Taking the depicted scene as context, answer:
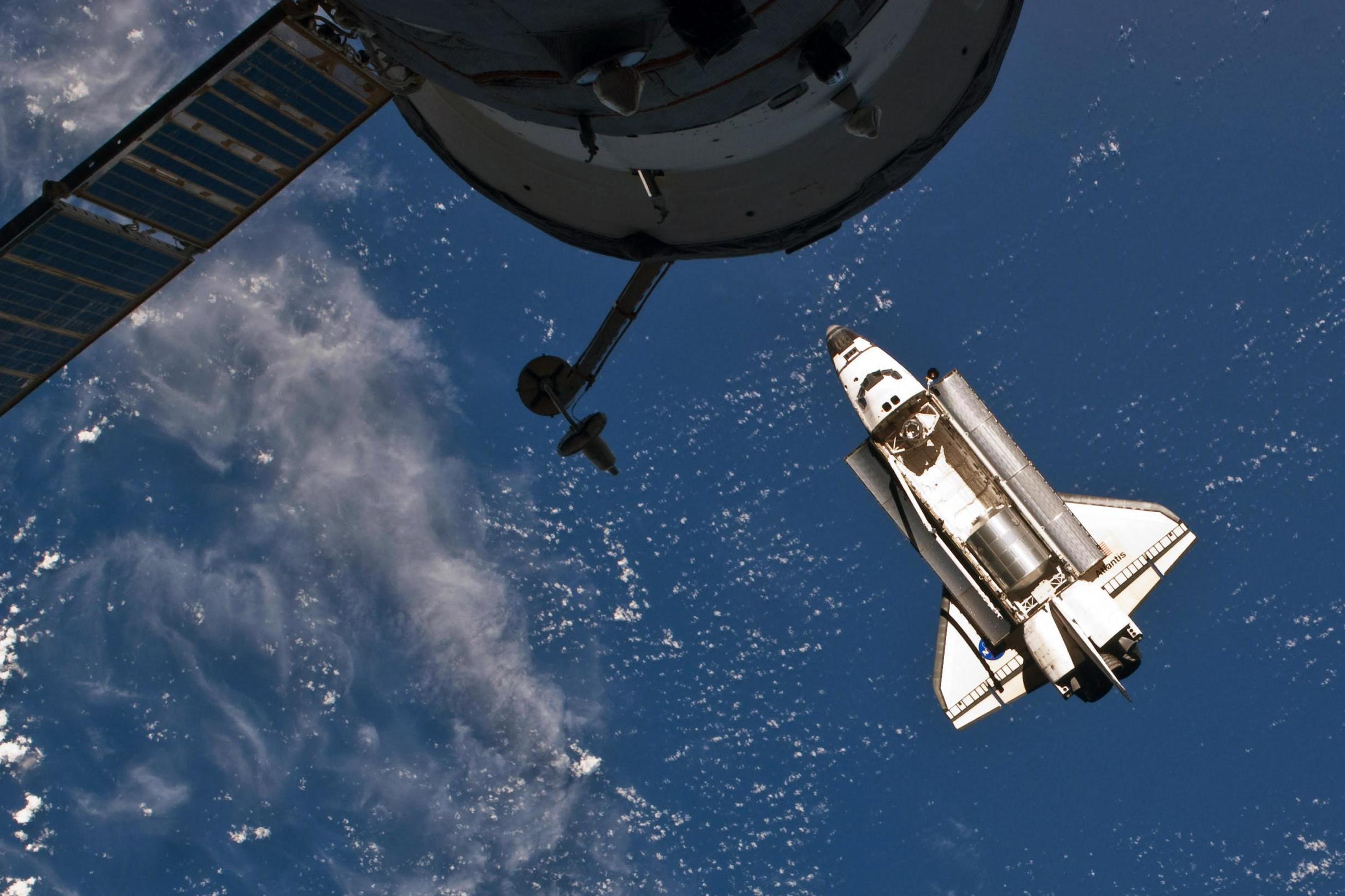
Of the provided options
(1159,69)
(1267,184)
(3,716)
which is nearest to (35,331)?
(3,716)

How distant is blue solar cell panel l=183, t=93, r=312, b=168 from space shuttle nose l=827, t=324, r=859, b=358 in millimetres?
16643

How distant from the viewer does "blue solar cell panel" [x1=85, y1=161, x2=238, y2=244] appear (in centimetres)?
1142

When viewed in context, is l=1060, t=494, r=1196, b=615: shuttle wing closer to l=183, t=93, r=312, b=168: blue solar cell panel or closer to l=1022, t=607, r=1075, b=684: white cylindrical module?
l=1022, t=607, r=1075, b=684: white cylindrical module

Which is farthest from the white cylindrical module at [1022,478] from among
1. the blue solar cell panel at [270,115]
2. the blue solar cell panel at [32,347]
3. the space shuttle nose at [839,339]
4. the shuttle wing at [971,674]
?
the blue solar cell panel at [32,347]

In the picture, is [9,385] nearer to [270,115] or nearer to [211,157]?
[211,157]

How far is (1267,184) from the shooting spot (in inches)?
1220

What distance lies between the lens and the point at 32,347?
14.8 m

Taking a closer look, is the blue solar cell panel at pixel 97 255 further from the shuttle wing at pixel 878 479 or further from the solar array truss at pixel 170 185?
the shuttle wing at pixel 878 479

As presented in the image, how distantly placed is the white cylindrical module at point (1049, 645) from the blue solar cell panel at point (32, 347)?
2096cm

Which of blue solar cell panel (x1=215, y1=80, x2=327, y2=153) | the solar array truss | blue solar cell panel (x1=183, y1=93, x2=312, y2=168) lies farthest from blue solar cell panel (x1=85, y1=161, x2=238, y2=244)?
blue solar cell panel (x1=215, y1=80, x2=327, y2=153)

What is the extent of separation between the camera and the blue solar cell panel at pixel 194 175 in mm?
11367

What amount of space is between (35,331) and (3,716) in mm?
21199

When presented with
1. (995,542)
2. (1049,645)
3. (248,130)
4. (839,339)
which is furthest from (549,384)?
(1049,645)

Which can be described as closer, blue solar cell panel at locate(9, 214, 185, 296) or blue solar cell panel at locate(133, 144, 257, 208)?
blue solar cell panel at locate(133, 144, 257, 208)
